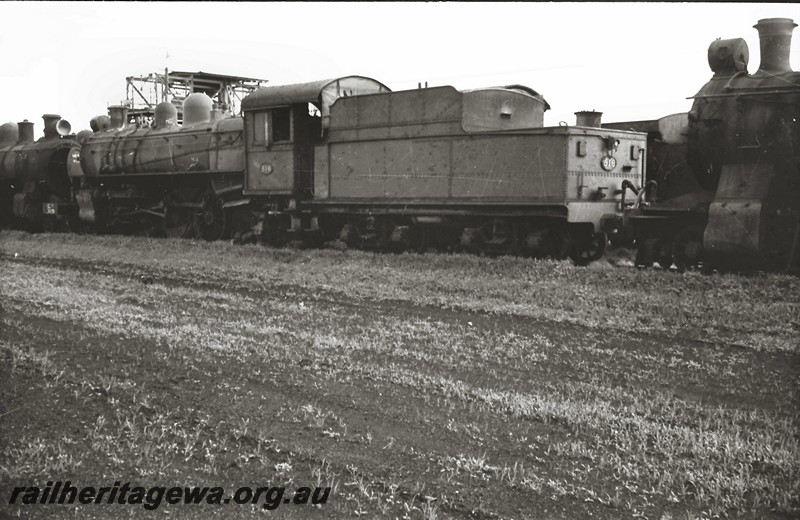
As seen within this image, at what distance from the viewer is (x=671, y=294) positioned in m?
9.25

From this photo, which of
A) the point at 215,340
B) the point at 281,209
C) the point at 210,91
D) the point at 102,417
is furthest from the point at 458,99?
the point at 210,91

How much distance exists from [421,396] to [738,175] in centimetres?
835

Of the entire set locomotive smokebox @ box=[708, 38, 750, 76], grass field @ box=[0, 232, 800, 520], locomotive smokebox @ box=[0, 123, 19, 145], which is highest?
locomotive smokebox @ box=[708, 38, 750, 76]

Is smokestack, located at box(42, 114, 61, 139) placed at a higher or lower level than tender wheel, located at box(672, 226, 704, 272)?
higher

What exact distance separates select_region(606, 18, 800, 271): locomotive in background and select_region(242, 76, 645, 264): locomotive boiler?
3.21 feet

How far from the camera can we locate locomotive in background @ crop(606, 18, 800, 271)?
1091cm

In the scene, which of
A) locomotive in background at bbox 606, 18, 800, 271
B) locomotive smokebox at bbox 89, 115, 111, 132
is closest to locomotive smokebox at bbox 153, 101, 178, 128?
locomotive smokebox at bbox 89, 115, 111, 132

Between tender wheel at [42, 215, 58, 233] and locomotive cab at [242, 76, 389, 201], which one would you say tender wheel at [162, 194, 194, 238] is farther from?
tender wheel at [42, 215, 58, 233]

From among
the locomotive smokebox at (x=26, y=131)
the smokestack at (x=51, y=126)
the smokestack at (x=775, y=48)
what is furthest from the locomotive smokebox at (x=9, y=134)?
the smokestack at (x=775, y=48)

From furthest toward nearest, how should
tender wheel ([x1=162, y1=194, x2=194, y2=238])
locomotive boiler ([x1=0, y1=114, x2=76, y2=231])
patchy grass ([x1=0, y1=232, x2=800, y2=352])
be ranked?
locomotive boiler ([x1=0, y1=114, x2=76, y2=231])
tender wheel ([x1=162, y1=194, x2=194, y2=238])
patchy grass ([x1=0, y1=232, x2=800, y2=352])

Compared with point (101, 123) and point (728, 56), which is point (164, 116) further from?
point (728, 56)

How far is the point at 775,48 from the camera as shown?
1158cm

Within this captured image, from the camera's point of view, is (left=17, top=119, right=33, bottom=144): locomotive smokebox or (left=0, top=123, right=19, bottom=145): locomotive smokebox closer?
(left=17, top=119, right=33, bottom=144): locomotive smokebox

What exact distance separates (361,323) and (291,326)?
75 cm
